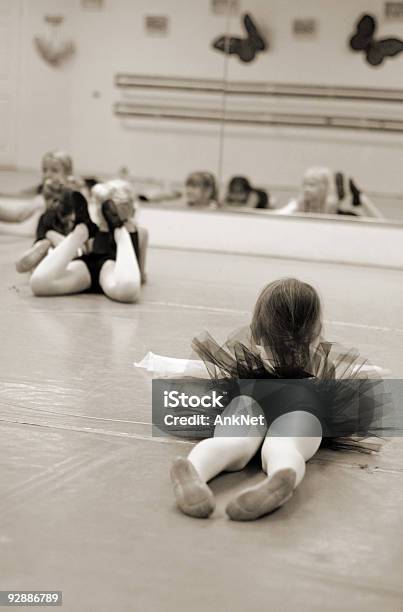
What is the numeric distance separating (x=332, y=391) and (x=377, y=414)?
21 centimetres

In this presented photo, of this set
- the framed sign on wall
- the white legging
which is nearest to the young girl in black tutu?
the white legging

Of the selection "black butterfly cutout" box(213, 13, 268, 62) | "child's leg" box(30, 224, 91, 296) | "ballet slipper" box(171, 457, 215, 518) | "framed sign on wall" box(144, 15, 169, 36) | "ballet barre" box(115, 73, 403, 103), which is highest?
"framed sign on wall" box(144, 15, 169, 36)

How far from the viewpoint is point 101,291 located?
15.7ft

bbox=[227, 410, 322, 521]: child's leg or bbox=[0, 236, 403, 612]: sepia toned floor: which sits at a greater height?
bbox=[227, 410, 322, 521]: child's leg

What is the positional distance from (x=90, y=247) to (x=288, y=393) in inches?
100

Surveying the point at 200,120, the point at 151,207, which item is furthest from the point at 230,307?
the point at 200,120

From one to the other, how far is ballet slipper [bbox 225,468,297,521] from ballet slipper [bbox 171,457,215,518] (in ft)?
0.16

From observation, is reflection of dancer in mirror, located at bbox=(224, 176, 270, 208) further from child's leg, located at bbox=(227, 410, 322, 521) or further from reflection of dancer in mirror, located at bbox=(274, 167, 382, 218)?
child's leg, located at bbox=(227, 410, 322, 521)

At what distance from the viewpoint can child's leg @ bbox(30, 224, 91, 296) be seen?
450 cm

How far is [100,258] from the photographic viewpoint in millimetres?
4684

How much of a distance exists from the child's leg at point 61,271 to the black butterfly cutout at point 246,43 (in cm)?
314

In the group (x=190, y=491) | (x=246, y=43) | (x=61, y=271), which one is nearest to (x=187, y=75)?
(x=246, y=43)

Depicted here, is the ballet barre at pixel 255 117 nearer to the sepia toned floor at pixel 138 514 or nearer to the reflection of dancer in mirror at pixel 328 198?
the reflection of dancer in mirror at pixel 328 198

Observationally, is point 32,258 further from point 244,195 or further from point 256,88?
point 256,88
